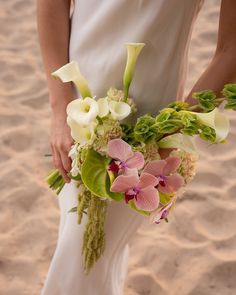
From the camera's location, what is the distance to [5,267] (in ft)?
8.29

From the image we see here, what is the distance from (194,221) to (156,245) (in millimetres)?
245

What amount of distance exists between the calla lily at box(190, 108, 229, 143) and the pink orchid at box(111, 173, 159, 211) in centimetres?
15

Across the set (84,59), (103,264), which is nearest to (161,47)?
(84,59)

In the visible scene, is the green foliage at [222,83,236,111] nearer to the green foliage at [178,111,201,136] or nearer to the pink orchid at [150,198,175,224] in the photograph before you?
the green foliage at [178,111,201,136]

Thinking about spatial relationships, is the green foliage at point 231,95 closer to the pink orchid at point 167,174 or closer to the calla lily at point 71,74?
the pink orchid at point 167,174

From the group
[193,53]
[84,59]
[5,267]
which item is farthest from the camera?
[193,53]

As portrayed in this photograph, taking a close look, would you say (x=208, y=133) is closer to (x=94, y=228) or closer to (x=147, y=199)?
(x=147, y=199)

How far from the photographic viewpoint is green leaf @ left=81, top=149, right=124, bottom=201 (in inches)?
47.1

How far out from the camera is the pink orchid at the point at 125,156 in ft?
3.72

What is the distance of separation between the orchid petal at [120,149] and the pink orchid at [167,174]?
5cm

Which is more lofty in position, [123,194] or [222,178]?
[123,194]

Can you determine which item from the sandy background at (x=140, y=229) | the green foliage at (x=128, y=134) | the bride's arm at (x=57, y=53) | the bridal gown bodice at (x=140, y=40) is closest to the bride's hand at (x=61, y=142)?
the bride's arm at (x=57, y=53)

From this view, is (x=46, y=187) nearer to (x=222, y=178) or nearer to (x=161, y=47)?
(x=222, y=178)

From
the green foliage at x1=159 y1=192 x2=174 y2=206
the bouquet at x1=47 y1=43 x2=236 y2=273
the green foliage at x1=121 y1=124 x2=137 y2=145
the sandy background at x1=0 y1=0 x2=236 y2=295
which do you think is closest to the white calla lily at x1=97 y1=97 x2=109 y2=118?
the bouquet at x1=47 y1=43 x2=236 y2=273
